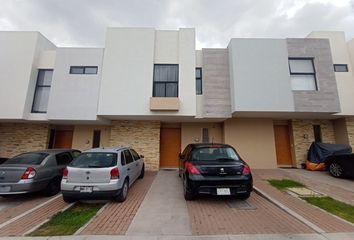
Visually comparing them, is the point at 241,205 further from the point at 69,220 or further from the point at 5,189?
the point at 5,189

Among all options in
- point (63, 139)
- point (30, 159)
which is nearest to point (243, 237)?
point (30, 159)

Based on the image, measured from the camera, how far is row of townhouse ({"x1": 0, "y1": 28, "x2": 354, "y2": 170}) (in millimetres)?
8648

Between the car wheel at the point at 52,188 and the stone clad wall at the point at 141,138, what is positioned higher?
the stone clad wall at the point at 141,138

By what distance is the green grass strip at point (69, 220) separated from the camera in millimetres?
3561

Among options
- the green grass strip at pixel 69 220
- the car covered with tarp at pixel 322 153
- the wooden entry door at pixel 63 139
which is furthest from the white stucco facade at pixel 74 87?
the car covered with tarp at pixel 322 153

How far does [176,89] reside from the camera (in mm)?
9172

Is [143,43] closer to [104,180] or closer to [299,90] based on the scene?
[104,180]

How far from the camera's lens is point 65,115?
28.8 ft

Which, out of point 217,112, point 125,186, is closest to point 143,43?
point 217,112

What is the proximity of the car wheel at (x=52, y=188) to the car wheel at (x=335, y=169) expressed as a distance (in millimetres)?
11984

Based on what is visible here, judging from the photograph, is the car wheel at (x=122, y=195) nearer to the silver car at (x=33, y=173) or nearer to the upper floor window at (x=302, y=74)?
the silver car at (x=33, y=173)

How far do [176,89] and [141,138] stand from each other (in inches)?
139

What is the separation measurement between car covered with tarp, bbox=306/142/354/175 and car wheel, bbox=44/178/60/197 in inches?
477

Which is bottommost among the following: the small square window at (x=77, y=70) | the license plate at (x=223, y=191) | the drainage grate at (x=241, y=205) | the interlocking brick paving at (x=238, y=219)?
the interlocking brick paving at (x=238, y=219)
